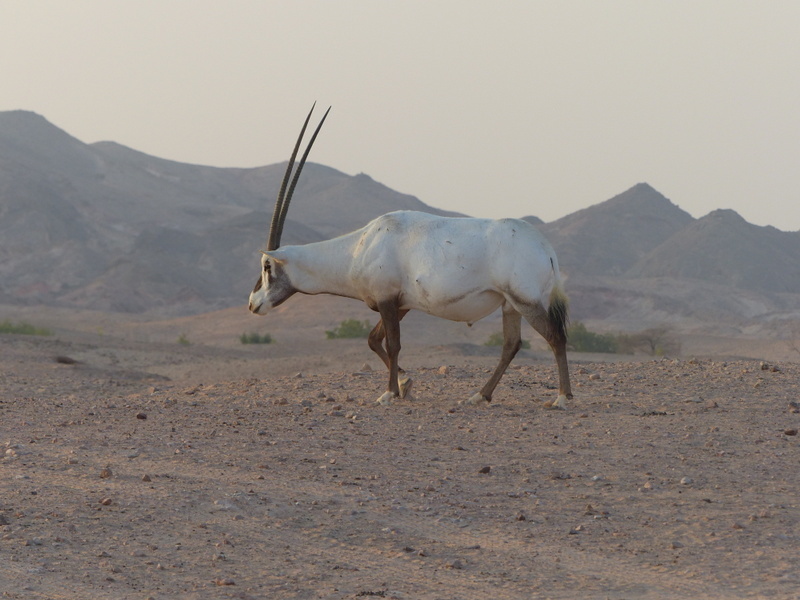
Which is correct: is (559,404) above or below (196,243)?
below

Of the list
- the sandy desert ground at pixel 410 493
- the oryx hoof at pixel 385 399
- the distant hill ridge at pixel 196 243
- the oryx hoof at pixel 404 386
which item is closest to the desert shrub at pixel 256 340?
the sandy desert ground at pixel 410 493

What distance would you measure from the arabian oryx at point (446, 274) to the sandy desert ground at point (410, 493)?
0.73m

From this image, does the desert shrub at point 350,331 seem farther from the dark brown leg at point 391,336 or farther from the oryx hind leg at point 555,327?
the oryx hind leg at point 555,327

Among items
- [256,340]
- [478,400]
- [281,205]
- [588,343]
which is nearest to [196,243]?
[256,340]

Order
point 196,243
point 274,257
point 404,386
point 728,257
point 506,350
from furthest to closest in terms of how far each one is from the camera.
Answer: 1. point 196,243
2. point 728,257
3. point 274,257
4. point 404,386
5. point 506,350

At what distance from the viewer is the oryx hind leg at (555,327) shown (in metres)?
10.2

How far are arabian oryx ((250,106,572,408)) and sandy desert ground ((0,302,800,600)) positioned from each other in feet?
2.41

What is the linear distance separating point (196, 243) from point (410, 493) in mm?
75397

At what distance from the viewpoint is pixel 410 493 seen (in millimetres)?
7207

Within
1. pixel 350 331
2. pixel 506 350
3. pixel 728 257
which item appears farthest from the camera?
pixel 728 257

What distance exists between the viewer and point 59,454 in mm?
8266

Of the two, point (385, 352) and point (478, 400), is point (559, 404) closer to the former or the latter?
point (478, 400)

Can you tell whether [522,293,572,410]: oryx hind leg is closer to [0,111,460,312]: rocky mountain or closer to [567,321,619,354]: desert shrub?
[567,321,619,354]: desert shrub

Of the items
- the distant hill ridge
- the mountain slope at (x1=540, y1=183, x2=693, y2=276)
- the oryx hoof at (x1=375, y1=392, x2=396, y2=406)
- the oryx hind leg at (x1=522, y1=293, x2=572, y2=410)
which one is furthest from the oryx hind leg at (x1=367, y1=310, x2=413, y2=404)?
the mountain slope at (x1=540, y1=183, x2=693, y2=276)
